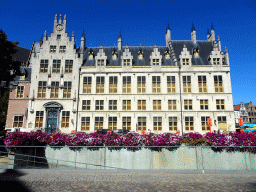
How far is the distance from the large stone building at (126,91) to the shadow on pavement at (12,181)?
20.0m

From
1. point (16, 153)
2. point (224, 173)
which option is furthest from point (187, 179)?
point (16, 153)

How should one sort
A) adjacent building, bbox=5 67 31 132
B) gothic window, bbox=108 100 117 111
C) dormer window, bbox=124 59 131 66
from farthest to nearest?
dormer window, bbox=124 59 131 66 → gothic window, bbox=108 100 117 111 → adjacent building, bbox=5 67 31 132

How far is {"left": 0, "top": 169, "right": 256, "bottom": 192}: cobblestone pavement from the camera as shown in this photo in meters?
8.43

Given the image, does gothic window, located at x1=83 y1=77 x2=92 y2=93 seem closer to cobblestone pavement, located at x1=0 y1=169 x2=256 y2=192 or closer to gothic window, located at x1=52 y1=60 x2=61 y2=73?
gothic window, located at x1=52 y1=60 x2=61 y2=73

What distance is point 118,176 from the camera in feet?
35.1

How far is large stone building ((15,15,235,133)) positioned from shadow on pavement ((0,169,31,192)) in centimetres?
2003

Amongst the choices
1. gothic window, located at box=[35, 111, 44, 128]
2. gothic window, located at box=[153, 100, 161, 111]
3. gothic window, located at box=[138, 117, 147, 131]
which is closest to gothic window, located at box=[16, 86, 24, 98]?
gothic window, located at box=[35, 111, 44, 128]

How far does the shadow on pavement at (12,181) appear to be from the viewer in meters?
8.14

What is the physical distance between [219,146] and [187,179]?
347 cm

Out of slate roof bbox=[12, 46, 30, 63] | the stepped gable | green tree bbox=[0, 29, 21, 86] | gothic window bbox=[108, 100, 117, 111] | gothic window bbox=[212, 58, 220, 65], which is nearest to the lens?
green tree bbox=[0, 29, 21, 86]

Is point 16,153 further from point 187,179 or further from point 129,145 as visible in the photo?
point 187,179

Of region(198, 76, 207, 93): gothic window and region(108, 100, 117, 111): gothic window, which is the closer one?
region(108, 100, 117, 111): gothic window

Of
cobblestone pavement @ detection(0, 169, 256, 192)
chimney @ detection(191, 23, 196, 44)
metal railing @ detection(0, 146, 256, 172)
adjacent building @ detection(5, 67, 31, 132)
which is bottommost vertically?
cobblestone pavement @ detection(0, 169, 256, 192)

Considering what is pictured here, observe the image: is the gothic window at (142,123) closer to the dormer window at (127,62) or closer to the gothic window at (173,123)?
the gothic window at (173,123)
